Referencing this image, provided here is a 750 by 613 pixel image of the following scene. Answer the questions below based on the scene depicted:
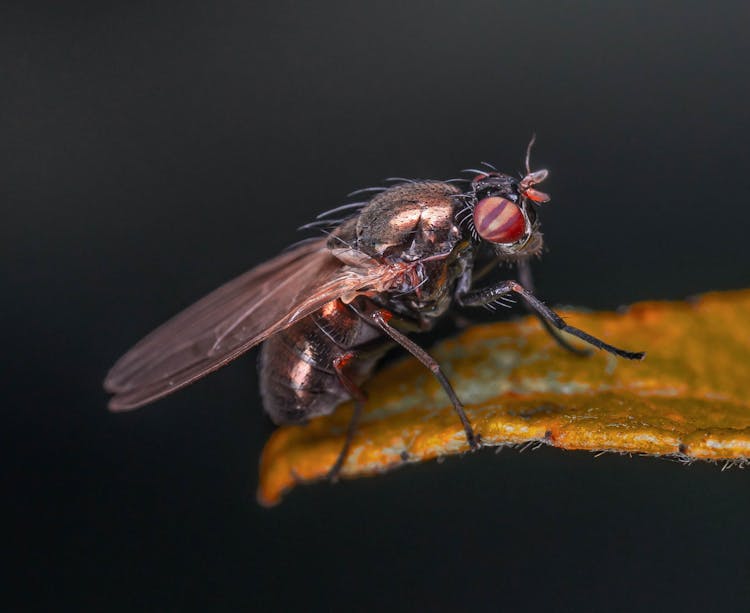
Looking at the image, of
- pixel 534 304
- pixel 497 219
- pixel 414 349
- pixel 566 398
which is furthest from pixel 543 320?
pixel 566 398

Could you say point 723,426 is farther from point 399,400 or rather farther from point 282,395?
→ point 282,395

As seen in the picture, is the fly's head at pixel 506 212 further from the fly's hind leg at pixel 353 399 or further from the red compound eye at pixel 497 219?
the fly's hind leg at pixel 353 399

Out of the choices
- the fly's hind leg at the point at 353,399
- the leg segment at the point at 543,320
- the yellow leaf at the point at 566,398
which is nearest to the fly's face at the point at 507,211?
the leg segment at the point at 543,320

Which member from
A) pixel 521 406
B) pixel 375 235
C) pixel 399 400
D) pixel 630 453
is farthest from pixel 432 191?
pixel 630 453

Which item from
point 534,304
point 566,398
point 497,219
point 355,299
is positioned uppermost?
point 497,219

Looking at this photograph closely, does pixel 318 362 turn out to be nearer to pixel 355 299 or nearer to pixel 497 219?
pixel 355 299

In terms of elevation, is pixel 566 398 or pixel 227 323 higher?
pixel 227 323
